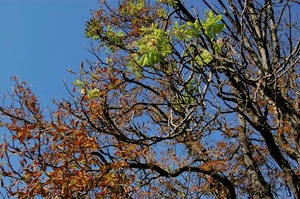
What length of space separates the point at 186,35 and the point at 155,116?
18.3 feet

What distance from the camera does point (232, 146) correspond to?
11.2 metres

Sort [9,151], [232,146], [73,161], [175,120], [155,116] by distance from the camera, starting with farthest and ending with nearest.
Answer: [232,146], [155,116], [175,120], [73,161], [9,151]

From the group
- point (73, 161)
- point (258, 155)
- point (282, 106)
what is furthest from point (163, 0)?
point (258, 155)

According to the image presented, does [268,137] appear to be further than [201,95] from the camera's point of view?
Yes

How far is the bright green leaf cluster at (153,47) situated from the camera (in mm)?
4406

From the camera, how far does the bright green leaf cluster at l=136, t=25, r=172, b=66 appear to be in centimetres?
Result: 441

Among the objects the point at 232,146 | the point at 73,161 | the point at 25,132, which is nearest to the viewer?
the point at 25,132

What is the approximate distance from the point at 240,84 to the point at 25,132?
12.9ft

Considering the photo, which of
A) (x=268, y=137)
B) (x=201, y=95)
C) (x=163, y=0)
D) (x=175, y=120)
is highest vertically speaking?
(x=163, y=0)

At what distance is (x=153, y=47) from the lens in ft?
14.5

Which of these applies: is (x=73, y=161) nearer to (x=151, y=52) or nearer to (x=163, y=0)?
(x=151, y=52)

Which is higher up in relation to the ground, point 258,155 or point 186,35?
point 258,155

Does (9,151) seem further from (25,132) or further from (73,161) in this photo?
(73,161)

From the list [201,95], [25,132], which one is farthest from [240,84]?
[25,132]
